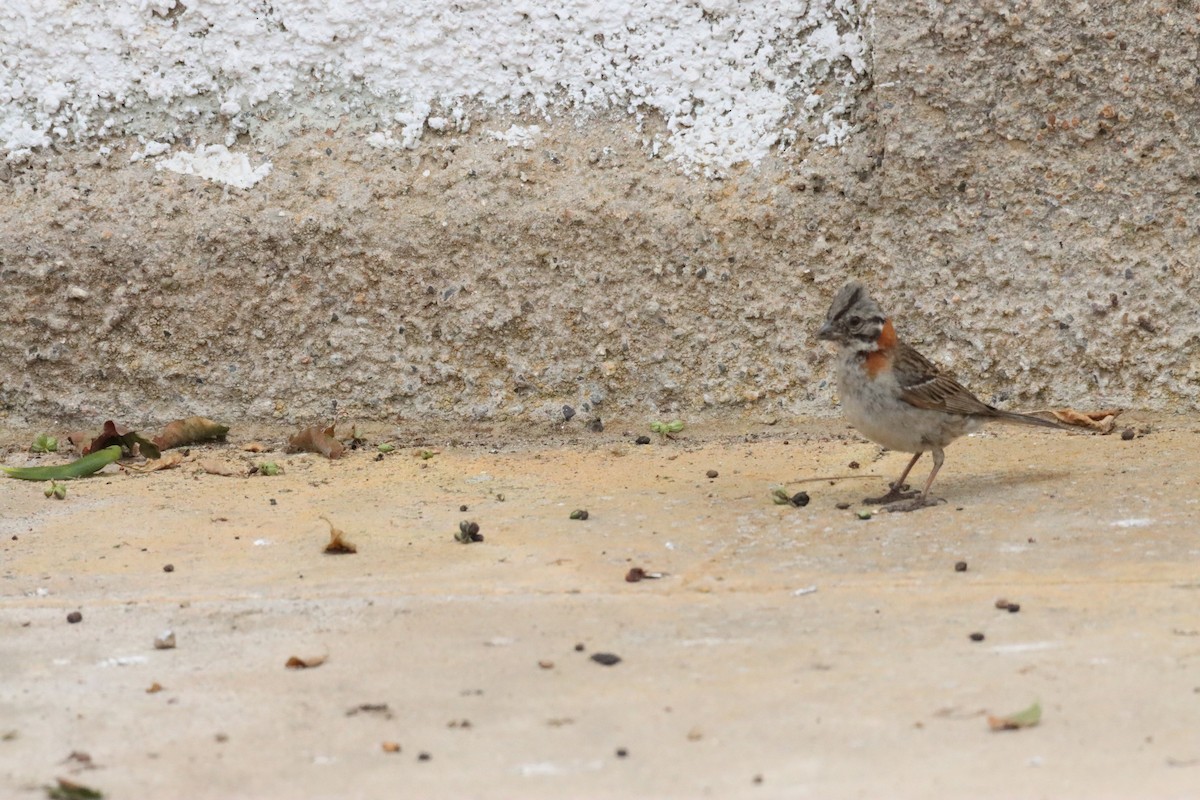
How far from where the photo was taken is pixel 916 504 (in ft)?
19.3

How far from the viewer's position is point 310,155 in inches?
290

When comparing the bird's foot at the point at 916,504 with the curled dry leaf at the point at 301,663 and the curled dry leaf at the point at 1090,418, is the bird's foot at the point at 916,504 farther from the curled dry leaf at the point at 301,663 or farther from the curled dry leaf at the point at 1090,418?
the curled dry leaf at the point at 301,663

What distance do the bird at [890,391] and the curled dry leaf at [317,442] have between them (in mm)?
2247

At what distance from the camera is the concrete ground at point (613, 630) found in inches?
130

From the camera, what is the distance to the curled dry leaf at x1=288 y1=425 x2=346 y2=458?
6.96 meters

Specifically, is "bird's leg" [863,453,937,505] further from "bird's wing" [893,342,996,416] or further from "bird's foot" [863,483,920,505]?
"bird's wing" [893,342,996,416]

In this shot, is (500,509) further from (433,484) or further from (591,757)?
(591,757)

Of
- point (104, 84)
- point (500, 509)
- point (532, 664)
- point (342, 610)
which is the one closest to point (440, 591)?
point (342, 610)

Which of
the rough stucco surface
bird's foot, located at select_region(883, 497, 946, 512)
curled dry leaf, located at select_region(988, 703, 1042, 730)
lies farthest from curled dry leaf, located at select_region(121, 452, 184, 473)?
curled dry leaf, located at select_region(988, 703, 1042, 730)

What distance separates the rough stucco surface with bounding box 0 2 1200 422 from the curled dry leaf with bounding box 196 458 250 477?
569 mm

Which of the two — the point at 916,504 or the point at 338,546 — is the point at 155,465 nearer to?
the point at 338,546

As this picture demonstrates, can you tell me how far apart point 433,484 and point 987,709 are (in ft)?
11.0

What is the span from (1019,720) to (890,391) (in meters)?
2.80

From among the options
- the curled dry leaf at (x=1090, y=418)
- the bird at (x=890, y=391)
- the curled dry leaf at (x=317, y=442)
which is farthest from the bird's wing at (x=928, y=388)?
the curled dry leaf at (x=317, y=442)
